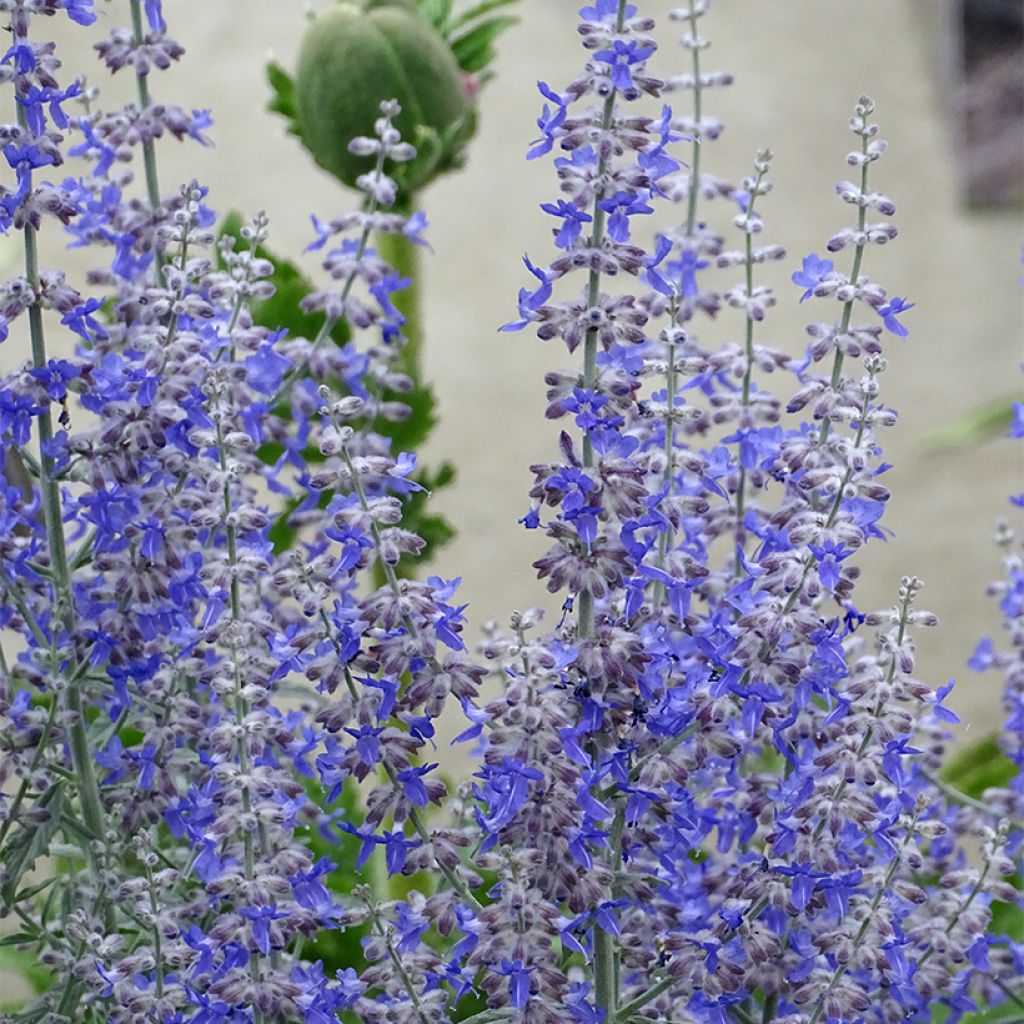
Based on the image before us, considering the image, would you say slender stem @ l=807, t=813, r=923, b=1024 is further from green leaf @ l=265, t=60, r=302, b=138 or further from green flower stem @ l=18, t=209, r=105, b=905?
green leaf @ l=265, t=60, r=302, b=138

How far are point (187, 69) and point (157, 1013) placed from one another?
80.2 inches

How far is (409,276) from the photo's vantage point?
803mm

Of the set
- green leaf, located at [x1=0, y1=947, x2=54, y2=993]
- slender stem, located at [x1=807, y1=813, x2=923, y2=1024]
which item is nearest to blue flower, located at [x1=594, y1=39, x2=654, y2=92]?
slender stem, located at [x1=807, y1=813, x2=923, y2=1024]

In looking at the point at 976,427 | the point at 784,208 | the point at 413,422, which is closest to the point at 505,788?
the point at 413,422

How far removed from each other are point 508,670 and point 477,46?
1.57 feet

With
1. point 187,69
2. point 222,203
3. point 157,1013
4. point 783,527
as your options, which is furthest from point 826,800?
point 187,69

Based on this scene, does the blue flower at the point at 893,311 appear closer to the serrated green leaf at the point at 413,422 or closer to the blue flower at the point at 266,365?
the blue flower at the point at 266,365

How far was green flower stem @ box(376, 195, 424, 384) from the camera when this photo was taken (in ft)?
2.61

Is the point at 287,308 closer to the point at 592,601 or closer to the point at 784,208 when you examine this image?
the point at 592,601

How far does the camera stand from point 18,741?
0.53m

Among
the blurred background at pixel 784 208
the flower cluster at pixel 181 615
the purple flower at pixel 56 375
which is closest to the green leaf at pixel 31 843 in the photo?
the flower cluster at pixel 181 615

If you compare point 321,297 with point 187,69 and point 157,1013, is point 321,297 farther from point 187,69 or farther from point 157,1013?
point 187,69

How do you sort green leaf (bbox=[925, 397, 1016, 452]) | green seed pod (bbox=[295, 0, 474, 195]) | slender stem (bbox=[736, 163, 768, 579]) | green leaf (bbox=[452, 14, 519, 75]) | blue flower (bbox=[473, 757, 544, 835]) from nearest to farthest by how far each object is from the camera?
blue flower (bbox=[473, 757, 544, 835]), slender stem (bbox=[736, 163, 768, 579]), green seed pod (bbox=[295, 0, 474, 195]), green leaf (bbox=[452, 14, 519, 75]), green leaf (bbox=[925, 397, 1016, 452])

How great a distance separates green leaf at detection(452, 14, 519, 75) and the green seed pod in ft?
0.26
